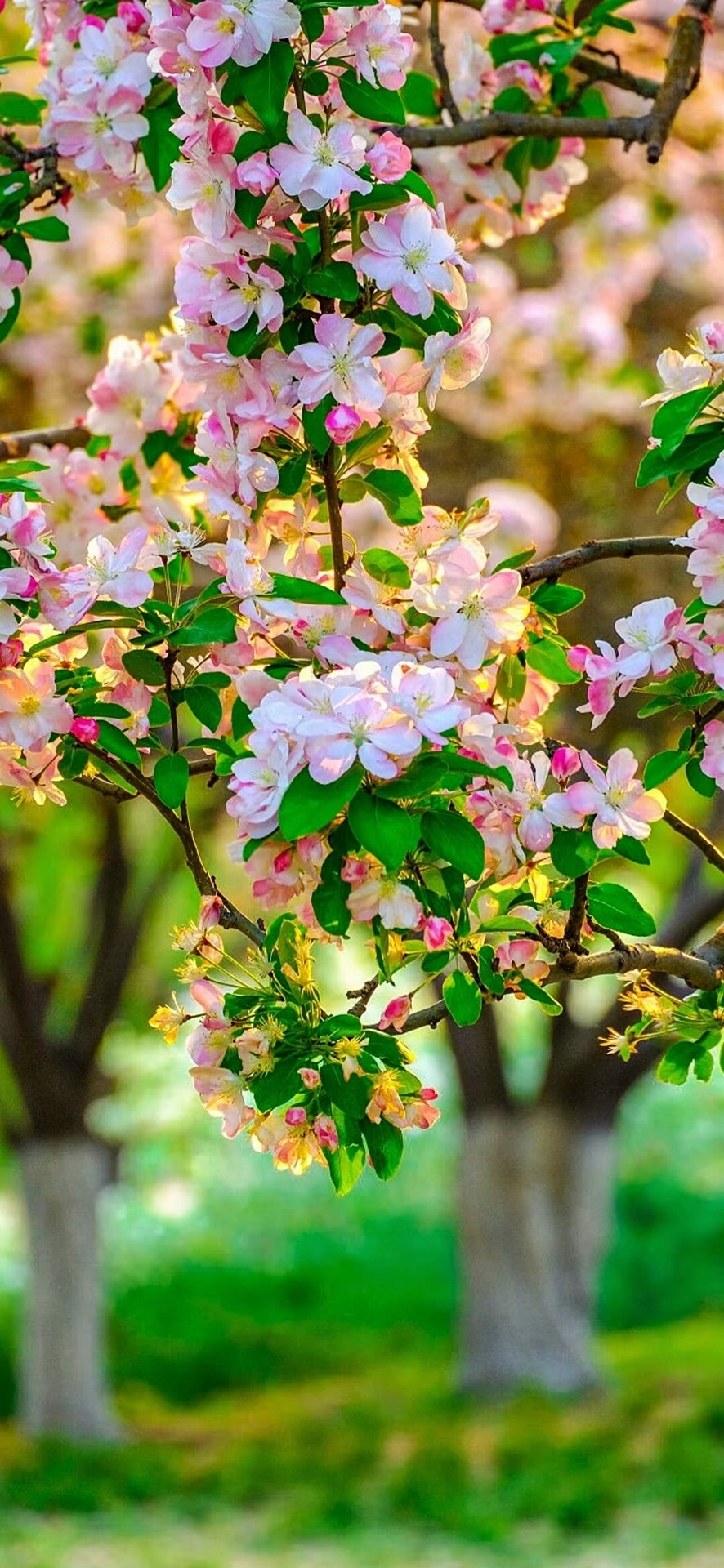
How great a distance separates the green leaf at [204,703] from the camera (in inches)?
62.2

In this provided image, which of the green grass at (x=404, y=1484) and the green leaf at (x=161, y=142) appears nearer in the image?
the green leaf at (x=161, y=142)

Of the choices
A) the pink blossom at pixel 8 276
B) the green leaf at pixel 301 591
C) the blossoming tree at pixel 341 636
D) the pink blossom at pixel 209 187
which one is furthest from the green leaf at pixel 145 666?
the pink blossom at pixel 8 276

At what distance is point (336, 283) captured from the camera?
1.54 meters

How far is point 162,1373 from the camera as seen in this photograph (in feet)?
34.3

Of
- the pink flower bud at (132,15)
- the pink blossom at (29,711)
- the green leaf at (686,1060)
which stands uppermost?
the pink flower bud at (132,15)

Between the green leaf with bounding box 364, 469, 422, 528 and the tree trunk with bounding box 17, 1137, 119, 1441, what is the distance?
6.68 meters

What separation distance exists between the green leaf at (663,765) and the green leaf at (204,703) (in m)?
0.40

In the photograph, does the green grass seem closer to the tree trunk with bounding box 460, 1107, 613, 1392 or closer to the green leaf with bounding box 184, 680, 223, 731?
the tree trunk with bounding box 460, 1107, 613, 1392

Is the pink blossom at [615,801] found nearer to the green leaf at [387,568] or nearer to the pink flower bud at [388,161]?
the green leaf at [387,568]

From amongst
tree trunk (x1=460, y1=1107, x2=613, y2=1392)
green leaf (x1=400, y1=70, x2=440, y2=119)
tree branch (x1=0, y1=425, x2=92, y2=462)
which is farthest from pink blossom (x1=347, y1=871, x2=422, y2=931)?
tree trunk (x1=460, y1=1107, x2=613, y2=1392)

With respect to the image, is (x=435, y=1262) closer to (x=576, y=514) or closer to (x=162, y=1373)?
(x=162, y=1373)

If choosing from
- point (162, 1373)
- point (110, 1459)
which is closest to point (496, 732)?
point (110, 1459)

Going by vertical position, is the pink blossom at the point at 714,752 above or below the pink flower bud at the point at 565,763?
below

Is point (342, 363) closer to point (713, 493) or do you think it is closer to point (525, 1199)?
point (713, 493)
